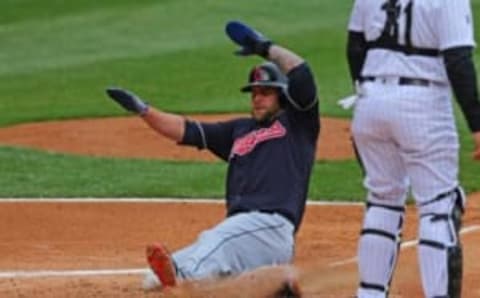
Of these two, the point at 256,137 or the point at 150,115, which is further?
the point at 256,137

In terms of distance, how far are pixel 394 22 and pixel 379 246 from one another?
3.13 ft

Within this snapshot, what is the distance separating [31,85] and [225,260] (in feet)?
37.5

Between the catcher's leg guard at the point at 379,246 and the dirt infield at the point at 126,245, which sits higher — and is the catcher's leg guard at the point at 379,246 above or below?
above

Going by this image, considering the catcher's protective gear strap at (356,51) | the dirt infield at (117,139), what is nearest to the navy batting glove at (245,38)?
the catcher's protective gear strap at (356,51)

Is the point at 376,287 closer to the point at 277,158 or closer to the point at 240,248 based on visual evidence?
the point at 240,248

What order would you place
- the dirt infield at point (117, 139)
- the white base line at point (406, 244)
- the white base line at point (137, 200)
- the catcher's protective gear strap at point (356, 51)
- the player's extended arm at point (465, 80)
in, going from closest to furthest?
the player's extended arm at point (465, 80) → the catcher's protective gear strap at point (356, 51) → the white base line at point (406, 244) → the white base line at point (137, 200) → the dirt infield at point (117, 139)

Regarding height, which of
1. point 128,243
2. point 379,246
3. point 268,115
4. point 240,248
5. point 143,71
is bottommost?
point 143,71

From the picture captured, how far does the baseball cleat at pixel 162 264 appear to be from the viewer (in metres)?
6.91

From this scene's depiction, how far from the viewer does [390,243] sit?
20.8 feet

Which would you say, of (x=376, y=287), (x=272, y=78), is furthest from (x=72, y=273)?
(x=376, y=287)

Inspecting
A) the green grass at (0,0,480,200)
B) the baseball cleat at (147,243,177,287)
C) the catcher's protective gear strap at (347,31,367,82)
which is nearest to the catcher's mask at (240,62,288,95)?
the catcher's protective gear strap at (347,31,367,82)

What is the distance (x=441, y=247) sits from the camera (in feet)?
20.1

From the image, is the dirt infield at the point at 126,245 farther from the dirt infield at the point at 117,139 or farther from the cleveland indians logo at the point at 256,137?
the dirt infield at the point at 117,139

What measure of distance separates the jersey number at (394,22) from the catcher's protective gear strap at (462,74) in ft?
0.63
